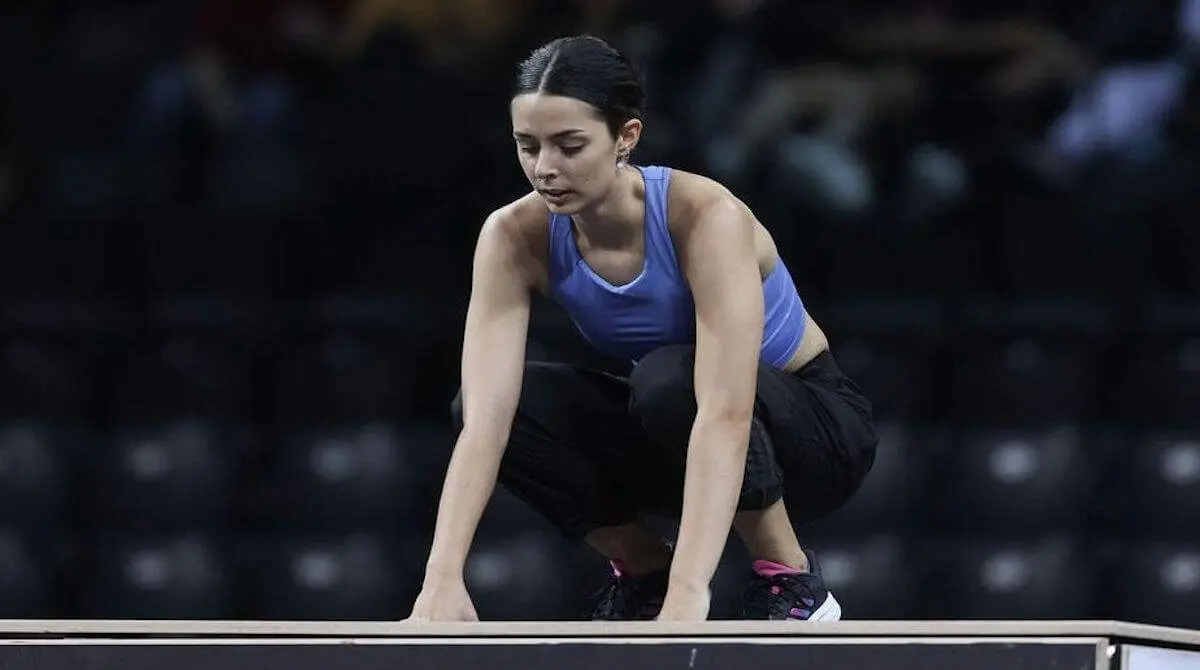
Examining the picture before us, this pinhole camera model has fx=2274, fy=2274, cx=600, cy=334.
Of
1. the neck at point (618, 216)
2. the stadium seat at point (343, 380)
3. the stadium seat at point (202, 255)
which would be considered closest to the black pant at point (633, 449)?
the neck at point (618, 216)

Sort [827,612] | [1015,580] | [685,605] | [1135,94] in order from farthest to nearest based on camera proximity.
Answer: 1. [1135,94]
2. [1015,580]
3. [827,612]
4. [685,605]

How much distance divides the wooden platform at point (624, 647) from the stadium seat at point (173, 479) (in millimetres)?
1381

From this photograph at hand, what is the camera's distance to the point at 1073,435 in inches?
120

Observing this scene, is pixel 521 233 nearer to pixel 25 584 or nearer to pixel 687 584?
pixel 687 584

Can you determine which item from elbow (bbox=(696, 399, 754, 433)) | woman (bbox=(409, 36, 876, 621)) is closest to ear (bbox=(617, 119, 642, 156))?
woman (bbox=(409, 36, 876, 621))

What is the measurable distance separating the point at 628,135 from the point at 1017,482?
4.17 feet

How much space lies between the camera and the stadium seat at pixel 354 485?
119 inches

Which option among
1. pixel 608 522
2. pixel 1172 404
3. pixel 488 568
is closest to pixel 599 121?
pixel 608 522

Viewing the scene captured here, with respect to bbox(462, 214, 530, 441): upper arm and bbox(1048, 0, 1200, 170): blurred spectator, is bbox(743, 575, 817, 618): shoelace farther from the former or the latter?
bbox(1048, 0, 1200, 170): blurred spectator

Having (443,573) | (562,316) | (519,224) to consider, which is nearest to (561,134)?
(519,224)

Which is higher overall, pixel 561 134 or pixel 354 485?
pixel 561 134

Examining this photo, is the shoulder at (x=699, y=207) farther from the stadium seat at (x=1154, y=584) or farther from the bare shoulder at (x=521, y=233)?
the stadium seat at (x=1154, y=584)

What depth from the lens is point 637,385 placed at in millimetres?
1933

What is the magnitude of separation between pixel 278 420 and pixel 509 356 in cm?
116
